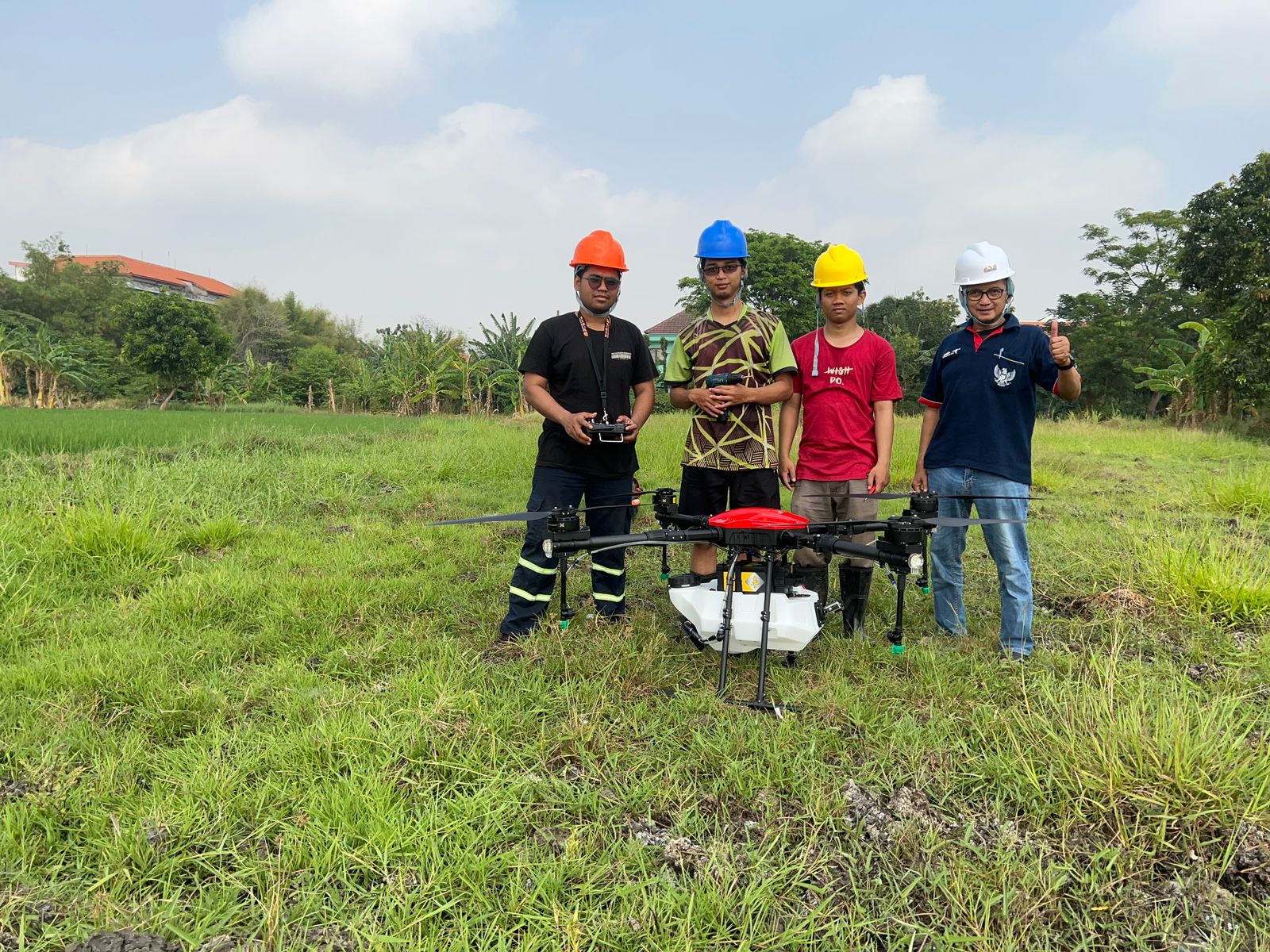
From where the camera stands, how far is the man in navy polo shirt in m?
3.08

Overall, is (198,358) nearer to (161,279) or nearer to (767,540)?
(767,540)

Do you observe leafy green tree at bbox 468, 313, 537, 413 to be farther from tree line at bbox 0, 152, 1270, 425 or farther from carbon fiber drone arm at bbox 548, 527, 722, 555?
carbon fiber drone arm at bbox 548, 527, 722, 555

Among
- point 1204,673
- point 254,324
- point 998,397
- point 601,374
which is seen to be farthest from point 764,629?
point 254,324

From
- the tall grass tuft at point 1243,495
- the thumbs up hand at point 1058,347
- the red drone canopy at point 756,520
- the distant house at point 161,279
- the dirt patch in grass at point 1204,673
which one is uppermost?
the distant house at point 161,279

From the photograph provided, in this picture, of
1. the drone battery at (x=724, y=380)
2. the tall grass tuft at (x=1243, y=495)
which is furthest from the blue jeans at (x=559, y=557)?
the tall grass tuft at (x=1243, y=495)

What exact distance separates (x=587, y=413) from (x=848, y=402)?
1330mm

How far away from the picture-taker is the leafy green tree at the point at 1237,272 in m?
16.4

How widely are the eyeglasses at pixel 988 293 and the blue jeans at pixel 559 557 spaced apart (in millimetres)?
1912

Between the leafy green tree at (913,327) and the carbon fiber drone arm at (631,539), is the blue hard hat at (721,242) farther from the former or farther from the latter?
the leafy green tree at (913,327)

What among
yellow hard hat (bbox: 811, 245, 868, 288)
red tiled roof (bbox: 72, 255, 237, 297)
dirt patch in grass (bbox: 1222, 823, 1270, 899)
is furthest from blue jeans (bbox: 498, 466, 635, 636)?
red tiled roof (bbox: 72, 255, 237, 297)

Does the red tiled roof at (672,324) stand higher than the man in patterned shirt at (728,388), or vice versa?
the red tiled roof at (672,324)

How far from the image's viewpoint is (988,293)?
124 inches

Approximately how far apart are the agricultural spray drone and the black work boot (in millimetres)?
580

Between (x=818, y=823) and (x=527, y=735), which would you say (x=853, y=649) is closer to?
(x=818, y=823)
